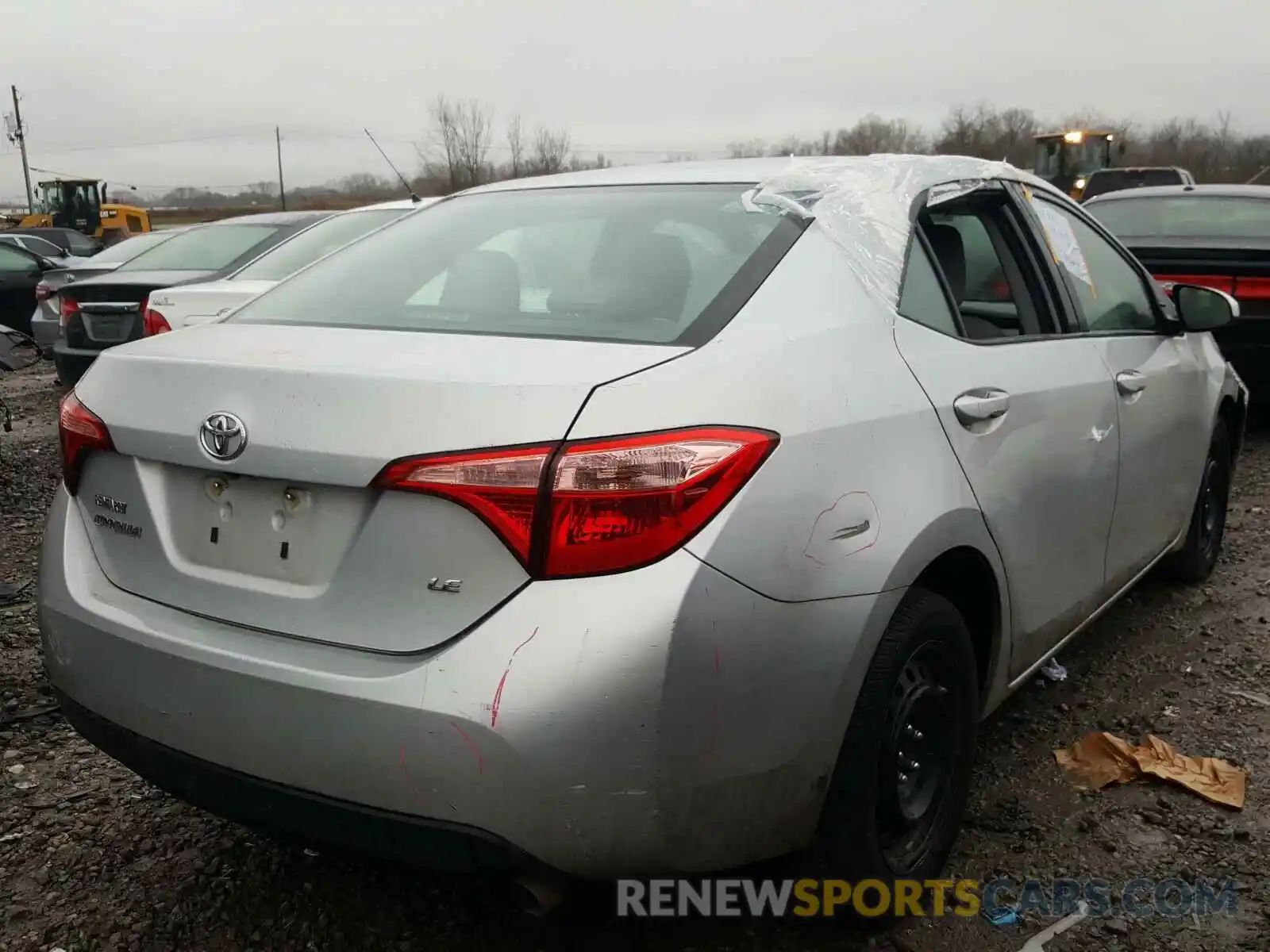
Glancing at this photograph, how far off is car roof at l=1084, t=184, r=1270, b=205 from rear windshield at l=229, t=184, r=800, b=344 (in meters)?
6.14

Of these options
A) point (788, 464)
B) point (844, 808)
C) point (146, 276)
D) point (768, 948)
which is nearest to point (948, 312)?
point (788, 464)

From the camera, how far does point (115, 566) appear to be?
195cm

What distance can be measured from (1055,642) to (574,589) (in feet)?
5.51

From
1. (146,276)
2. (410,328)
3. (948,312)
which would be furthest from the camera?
(146,276)

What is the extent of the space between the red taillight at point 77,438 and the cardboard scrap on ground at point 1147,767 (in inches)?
95.1

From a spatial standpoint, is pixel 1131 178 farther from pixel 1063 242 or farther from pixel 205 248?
pixel 1063 242

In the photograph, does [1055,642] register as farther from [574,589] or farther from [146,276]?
[146,276]

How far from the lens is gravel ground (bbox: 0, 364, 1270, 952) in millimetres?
2146

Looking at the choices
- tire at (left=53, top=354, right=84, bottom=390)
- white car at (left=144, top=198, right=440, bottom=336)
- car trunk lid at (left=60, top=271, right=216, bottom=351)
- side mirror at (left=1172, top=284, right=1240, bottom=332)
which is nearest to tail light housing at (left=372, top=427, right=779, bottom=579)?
side mirror at (left=1172, top=284, right=1240, bottom=332)

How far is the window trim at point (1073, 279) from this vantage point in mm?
2859

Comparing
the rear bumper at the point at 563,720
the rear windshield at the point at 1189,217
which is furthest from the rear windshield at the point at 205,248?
the rear bumper at the point at 563,720

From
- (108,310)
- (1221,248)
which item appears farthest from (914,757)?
(108,310)

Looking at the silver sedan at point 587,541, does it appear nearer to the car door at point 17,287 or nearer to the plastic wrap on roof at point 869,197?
the plastic wrap on roof at point 869,197

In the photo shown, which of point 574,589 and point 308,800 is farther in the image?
point 308,800
